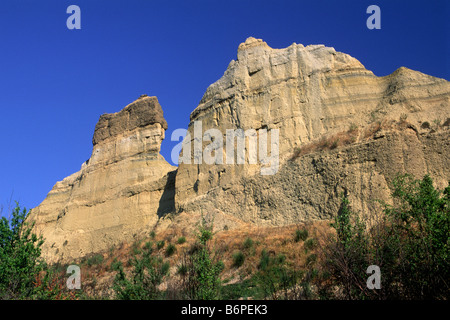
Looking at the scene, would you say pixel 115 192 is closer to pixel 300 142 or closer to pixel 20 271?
pixel 300 142

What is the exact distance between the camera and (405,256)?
12.2 meters

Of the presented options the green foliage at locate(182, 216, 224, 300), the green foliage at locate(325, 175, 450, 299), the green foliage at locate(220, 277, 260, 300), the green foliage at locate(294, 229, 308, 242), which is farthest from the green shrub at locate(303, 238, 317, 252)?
the green foliage at locate(182, 216, 224, 300)

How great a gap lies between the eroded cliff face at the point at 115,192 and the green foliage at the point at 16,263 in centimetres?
1749

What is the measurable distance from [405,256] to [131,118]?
103 feet

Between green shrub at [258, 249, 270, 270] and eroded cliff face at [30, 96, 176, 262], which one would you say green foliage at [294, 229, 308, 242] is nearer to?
green shrub at [258, 249, 270, 270]

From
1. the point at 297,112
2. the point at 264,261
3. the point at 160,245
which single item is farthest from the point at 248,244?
the point at 297,112

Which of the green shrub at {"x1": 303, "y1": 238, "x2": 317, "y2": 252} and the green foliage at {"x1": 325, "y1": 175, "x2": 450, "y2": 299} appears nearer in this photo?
the green foliage at {"x1": 325, "y1": 175, "x2": 450, "y2": 299}

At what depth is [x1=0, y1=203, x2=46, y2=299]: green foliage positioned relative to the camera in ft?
46.8

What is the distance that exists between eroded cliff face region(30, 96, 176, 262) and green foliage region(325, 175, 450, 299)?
72.6 feet

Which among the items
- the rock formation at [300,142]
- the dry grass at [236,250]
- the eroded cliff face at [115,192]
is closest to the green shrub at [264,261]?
the dry grass at [236,250]

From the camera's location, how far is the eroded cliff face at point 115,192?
1396 inches
